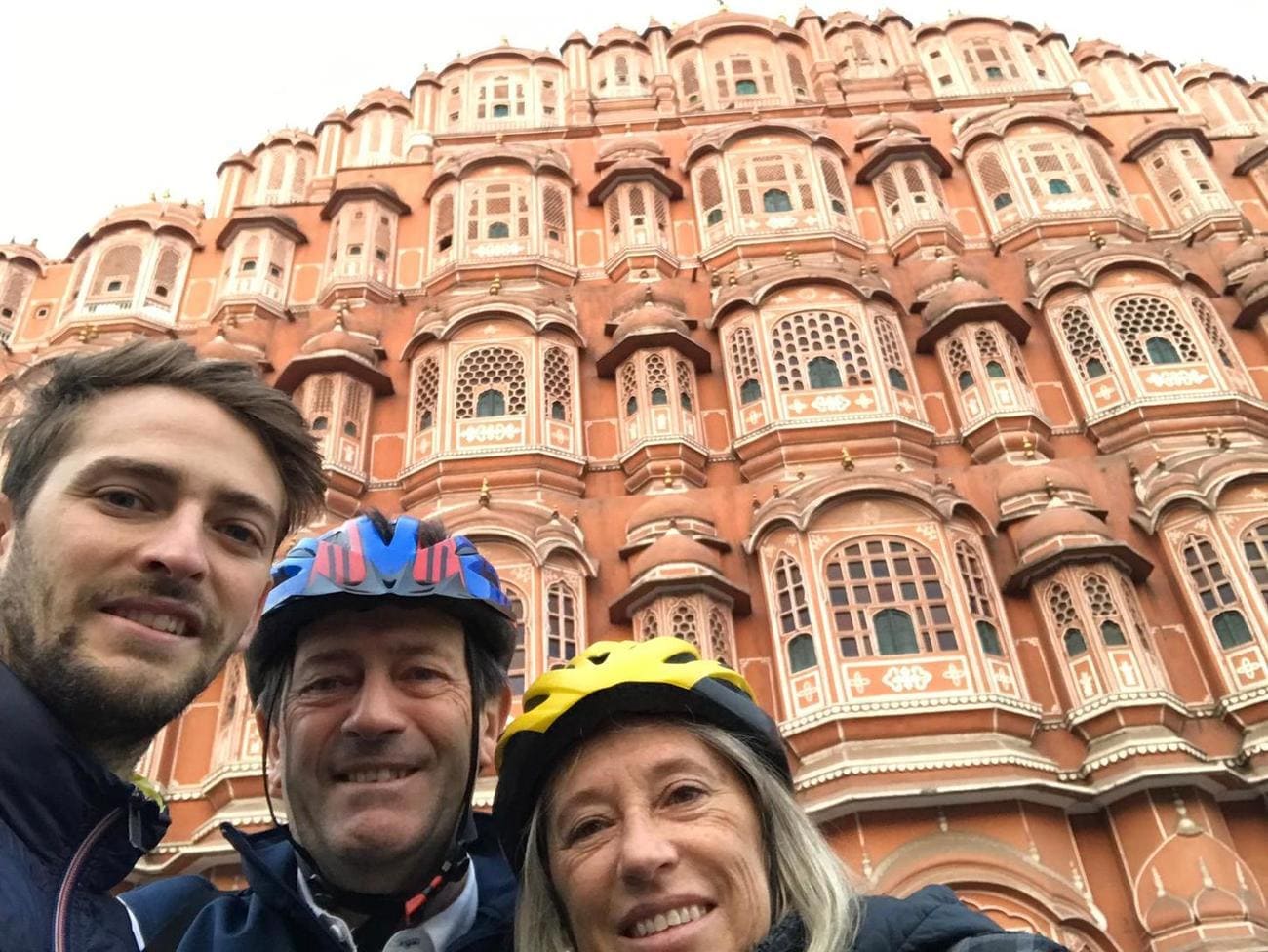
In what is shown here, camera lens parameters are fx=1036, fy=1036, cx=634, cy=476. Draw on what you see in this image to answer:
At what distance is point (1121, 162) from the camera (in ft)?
76.2

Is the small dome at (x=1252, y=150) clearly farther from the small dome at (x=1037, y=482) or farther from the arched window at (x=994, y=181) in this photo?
the small dome at (x=1037, y=482)

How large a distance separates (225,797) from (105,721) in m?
11.4

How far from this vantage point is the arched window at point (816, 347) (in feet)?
57.5

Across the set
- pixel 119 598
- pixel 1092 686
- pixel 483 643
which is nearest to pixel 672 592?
pixel 1092 686

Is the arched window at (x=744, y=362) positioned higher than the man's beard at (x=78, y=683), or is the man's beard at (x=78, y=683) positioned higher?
the arched window at (x=744, y=362)

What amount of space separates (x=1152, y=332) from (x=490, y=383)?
37.5 ft

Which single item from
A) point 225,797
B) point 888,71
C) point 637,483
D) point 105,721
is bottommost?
point 105,721

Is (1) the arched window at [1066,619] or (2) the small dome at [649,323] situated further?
(2) the small dome at [649,323]

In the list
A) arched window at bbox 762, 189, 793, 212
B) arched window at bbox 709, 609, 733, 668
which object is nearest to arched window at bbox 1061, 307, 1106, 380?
arched window at bbox 762, 189, 793, 212

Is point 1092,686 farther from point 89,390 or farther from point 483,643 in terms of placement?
point 89,390

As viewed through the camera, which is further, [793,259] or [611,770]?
[793,259]

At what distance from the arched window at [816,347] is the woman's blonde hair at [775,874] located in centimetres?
1459

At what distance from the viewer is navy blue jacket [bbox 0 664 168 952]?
2264mm

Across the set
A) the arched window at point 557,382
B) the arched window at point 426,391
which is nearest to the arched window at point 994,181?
the arched window at point 557,382
